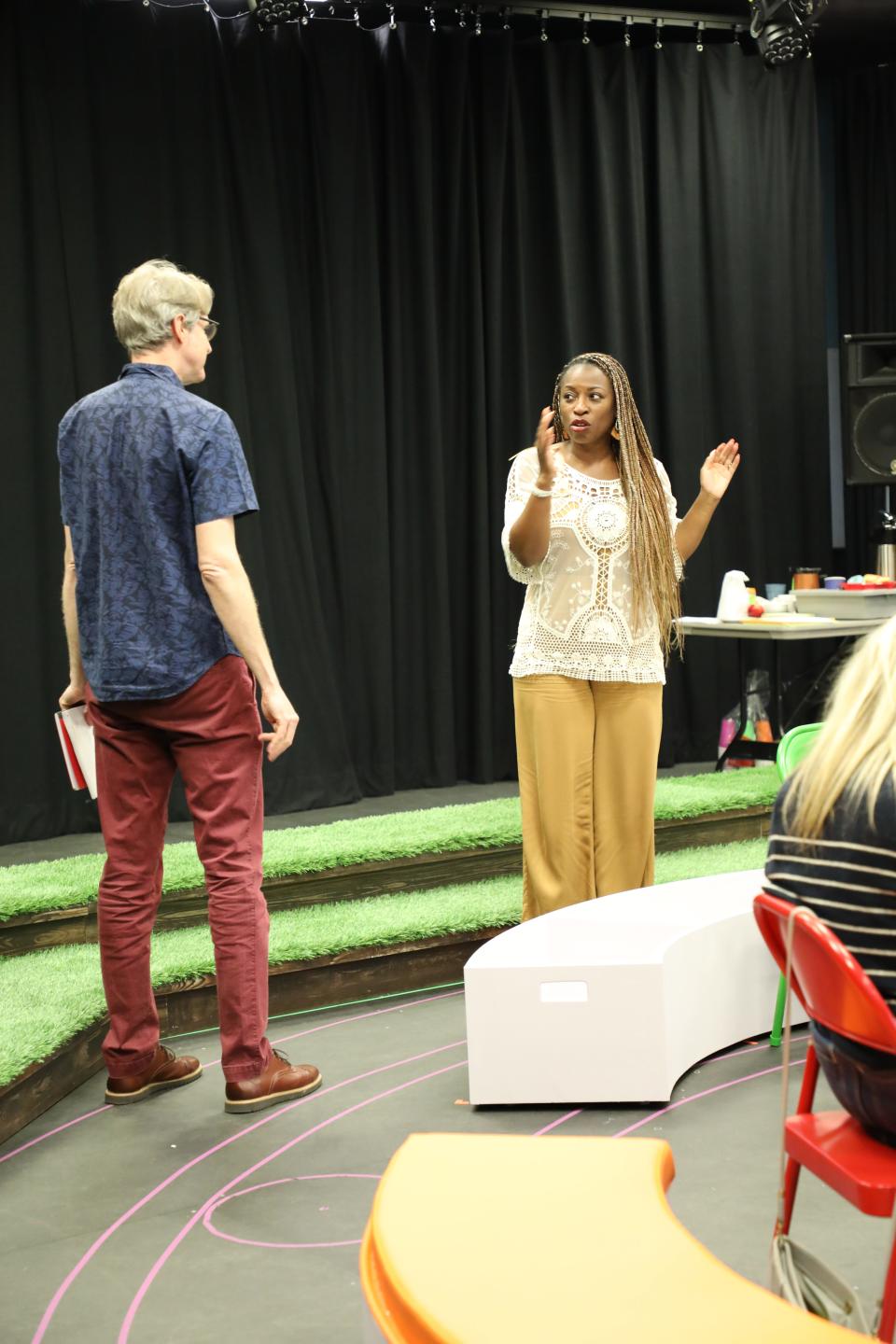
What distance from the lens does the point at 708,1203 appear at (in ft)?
7.56

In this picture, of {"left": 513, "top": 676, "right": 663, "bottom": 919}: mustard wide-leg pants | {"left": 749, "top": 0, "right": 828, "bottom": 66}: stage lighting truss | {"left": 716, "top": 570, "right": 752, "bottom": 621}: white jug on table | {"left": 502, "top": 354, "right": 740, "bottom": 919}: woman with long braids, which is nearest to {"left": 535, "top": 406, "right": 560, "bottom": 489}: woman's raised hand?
{"left": 502, "top": 354, "right": 740, "bottom": 919}: woman with long braids

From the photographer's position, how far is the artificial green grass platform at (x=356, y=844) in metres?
3.64

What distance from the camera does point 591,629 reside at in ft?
10.6

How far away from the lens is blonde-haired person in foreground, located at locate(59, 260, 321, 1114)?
261 cm

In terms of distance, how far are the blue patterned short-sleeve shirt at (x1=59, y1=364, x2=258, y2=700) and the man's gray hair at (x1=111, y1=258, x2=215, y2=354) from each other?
64mm

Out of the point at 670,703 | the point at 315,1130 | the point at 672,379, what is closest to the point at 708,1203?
the point at 315,1130

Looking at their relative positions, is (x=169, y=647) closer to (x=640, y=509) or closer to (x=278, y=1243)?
(x=278, y=1243)

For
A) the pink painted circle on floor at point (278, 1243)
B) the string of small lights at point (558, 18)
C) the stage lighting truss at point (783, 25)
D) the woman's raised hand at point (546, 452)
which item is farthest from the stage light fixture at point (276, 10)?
the pink painted circle on floor at point (278, 1243)

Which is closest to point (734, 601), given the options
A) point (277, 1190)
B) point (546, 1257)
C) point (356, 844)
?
point (356, 844)

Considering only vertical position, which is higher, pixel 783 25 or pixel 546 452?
pixel 783 25

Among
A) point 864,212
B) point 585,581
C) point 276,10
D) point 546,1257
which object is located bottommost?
point 546,1257

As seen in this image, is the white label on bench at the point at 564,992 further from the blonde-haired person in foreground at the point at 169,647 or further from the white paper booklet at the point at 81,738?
the white paper booklet at the point at 81,738

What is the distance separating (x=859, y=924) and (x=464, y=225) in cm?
480

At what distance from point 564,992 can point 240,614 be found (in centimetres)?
98
